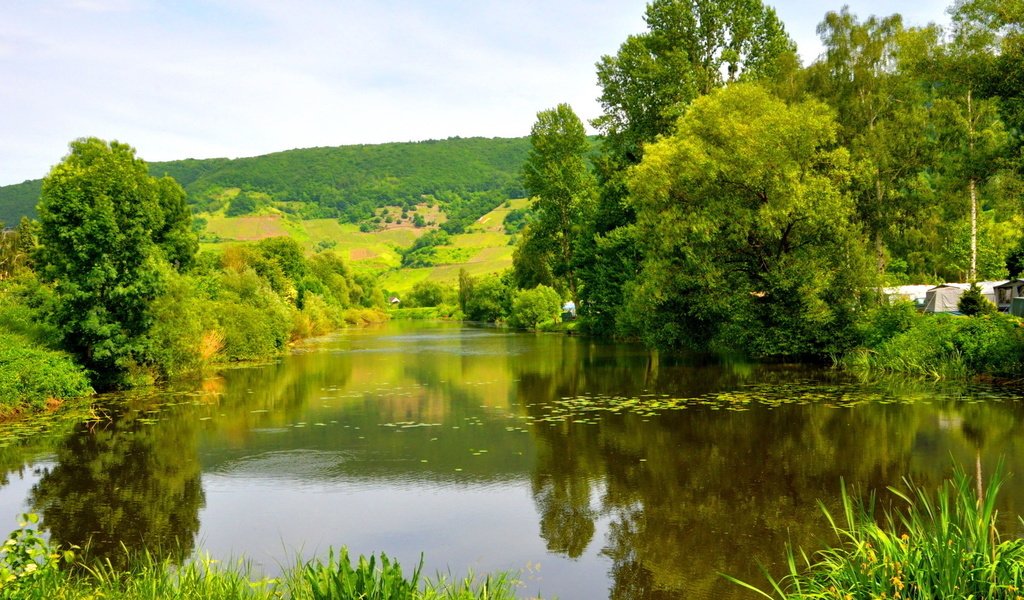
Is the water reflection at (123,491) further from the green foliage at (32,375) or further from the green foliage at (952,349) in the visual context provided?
the green foliage at (952,349)

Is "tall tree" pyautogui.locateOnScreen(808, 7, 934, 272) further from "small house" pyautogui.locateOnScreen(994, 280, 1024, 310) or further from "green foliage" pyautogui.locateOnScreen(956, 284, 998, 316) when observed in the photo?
"small house" pyautogui.locateOnScreen(994, 280, 1024, 310)

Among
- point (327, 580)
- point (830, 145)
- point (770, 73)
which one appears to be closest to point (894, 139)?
point (830, 145)

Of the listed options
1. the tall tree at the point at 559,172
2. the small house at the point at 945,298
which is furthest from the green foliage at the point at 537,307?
the small house at the point at 945,298

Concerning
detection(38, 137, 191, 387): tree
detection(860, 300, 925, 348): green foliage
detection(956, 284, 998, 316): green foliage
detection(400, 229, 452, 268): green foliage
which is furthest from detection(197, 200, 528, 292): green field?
detection(38, 137, 191, 387): tree

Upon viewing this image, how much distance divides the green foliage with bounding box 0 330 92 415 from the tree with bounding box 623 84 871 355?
22193mm

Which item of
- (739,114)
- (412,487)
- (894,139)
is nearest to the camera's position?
(412,487)

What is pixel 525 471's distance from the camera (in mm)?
13586

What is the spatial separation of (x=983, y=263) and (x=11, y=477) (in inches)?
2522

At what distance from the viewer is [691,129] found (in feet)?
102

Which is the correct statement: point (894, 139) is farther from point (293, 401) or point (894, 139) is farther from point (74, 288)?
point (74, 288)

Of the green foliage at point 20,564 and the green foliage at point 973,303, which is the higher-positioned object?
the green foliage at point 973,303

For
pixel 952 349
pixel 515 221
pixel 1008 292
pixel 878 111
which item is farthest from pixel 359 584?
pixel 515 221

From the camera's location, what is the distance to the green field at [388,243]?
15531cm

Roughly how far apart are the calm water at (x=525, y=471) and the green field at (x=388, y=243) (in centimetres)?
12333
